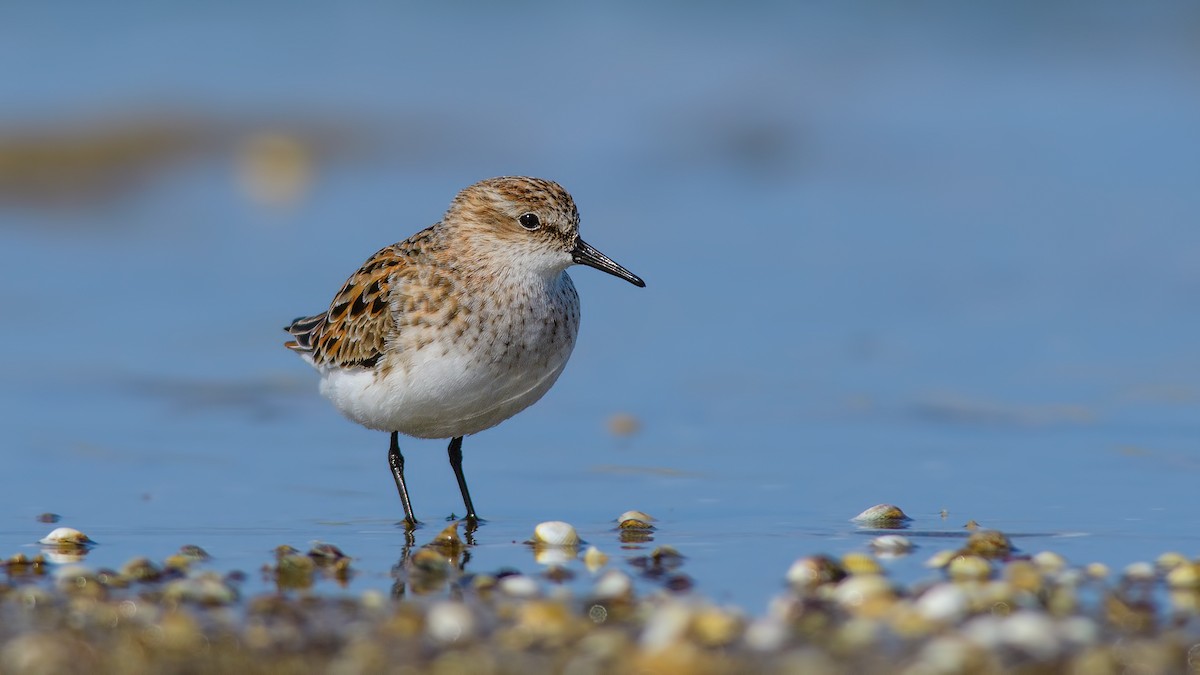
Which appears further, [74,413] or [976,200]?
[976,200]

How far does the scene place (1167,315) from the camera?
33.3 feet

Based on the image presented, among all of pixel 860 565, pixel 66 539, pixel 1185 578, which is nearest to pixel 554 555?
pixel 860 565

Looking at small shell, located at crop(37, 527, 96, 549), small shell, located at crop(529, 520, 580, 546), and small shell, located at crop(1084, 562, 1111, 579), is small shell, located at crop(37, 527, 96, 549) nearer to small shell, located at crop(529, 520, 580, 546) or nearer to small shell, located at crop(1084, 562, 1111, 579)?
small shell, located at crop(529, 520, 580, 546)

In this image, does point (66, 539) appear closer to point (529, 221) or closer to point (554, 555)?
point (554, 555)

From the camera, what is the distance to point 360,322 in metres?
6.79

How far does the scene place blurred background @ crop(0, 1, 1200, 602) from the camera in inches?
282

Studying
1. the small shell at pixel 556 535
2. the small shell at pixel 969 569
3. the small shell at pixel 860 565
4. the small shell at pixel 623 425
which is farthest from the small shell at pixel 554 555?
the small shell at pixel 623 425

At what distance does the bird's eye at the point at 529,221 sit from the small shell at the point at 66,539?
2038mm

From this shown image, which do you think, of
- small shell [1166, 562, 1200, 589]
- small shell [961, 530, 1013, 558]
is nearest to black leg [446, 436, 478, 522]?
small shell [961, 530, 1013, 558]

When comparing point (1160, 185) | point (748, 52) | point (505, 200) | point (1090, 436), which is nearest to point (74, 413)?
point (505, 200)

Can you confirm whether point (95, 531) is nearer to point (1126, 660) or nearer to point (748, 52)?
point (1126, 660)

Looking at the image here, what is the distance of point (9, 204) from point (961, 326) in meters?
8.29

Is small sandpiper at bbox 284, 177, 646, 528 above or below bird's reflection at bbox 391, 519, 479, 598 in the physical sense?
above

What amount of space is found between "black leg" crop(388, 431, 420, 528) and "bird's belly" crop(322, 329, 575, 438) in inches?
7.8
